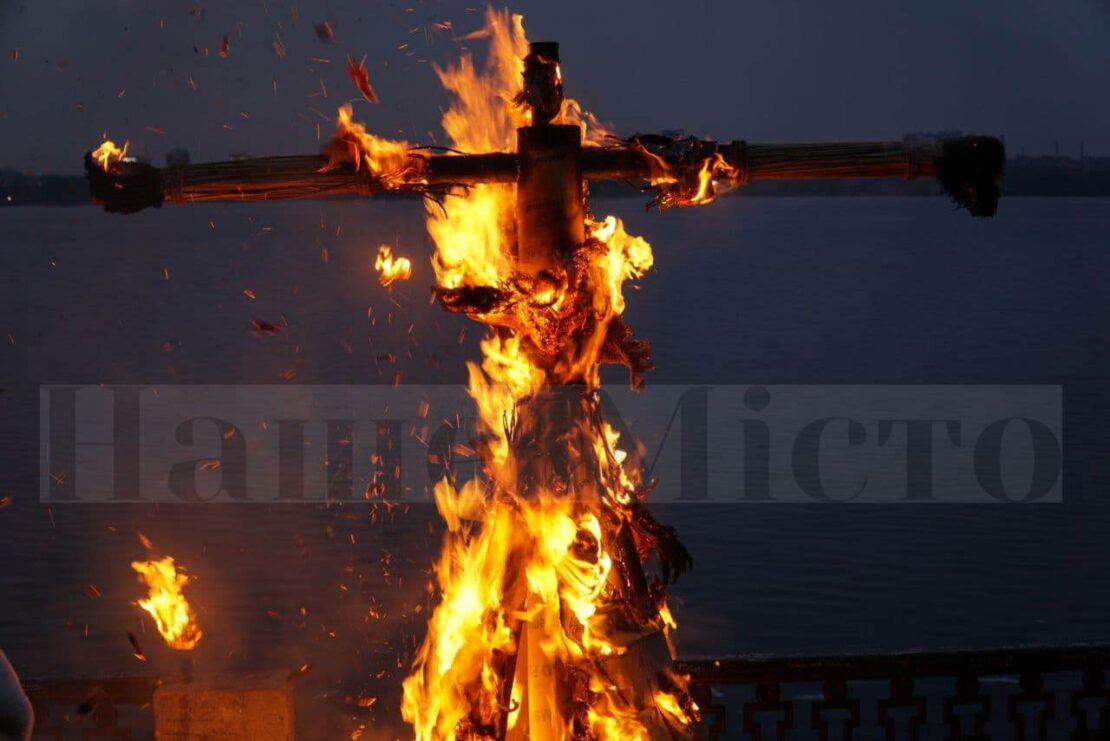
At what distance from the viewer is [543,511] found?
498 centimetres

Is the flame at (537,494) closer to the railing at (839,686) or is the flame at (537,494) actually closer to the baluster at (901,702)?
the railing at (839,686)

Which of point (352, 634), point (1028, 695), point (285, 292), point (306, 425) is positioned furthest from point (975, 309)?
point (1028, 695)

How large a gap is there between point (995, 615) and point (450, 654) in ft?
51.0

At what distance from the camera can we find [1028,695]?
6.78 metres

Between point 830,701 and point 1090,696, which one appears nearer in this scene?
point 830,701

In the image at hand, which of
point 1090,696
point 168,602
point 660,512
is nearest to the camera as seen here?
point 1090,696

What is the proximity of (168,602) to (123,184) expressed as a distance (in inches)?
103

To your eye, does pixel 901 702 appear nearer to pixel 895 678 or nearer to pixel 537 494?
pixel 895 678

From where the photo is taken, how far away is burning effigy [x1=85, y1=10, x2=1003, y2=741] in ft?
16.0

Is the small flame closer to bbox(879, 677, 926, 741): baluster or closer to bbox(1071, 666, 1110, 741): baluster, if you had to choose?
bbox(879, 677, 926, 741): baluster

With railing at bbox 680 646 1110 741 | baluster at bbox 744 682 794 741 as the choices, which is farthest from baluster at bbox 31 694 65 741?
baluster at bbox 744 682 794 741

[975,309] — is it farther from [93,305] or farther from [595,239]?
[595,239]

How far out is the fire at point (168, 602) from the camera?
6719 millimetres

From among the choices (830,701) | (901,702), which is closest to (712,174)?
(830,701)
